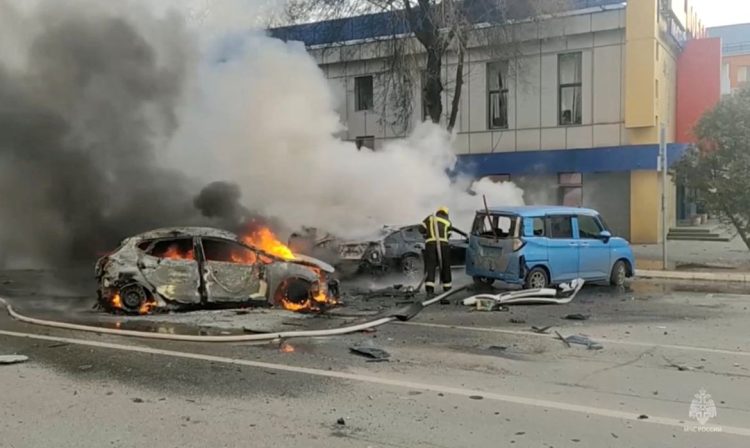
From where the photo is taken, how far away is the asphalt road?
4996 mm

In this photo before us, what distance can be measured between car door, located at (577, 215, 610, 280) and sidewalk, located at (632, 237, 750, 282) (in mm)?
2773

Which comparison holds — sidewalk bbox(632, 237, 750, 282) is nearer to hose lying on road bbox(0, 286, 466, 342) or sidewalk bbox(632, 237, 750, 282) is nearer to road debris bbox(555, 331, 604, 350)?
road debris bbox(555, 331, 604, 350)

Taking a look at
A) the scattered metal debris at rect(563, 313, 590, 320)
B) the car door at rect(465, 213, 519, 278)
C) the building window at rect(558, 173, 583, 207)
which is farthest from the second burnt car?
the building window at rect(558, 173, 583, 207)

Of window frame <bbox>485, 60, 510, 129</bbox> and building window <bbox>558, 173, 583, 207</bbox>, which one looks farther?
window frame <bbox>485, 60, 510, 129</bbox>

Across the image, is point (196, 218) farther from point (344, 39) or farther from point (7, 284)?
point (344, 39)

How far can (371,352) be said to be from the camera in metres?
7.66

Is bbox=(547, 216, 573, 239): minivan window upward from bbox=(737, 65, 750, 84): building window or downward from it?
downward

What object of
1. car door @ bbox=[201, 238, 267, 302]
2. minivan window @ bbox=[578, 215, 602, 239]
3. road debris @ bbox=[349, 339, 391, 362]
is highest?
minivan window @ bbox=[578, 215, 602, 239]

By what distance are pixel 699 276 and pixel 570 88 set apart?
35.3ft

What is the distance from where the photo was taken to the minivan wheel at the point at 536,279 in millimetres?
12492

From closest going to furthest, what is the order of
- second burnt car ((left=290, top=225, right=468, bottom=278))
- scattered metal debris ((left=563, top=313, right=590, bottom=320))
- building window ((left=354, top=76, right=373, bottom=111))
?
scattered metal debris ((left=563, top=313, right=590, bottom=320)) < second burnt car ((left=290, top=225, right=468, bottom=278)) < building window ((left=354, top=76, right=373, bottom=111))

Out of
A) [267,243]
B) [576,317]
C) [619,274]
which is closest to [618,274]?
[619,274]

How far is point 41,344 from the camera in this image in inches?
327

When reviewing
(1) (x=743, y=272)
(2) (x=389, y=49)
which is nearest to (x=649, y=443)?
(1) (x=743, y=272)
